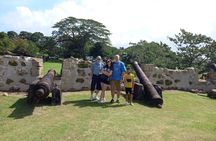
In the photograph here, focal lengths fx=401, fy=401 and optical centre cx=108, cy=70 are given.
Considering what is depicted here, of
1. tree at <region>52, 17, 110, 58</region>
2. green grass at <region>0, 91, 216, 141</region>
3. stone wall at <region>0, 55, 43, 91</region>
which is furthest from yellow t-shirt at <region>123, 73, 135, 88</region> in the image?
tree at <region>52, 17, 110, 58</region>

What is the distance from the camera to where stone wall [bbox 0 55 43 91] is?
49.8 feet

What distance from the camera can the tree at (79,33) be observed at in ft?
241

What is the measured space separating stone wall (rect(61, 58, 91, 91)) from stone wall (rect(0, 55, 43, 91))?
1073 millimetres

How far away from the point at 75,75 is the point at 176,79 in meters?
5.53

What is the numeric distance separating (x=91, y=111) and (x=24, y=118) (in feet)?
6.97

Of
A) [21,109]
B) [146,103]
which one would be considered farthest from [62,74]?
[21,109]

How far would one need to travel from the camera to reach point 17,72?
15.4m

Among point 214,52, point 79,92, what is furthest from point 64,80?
point 214,52

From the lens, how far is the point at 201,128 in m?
11.1

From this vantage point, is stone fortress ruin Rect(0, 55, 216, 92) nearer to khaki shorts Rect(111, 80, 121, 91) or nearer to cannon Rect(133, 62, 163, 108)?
cannon Rect(133, 62, 163, 108)

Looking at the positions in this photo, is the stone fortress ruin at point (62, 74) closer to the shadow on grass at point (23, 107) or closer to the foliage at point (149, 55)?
the shadow on grass at point (23, 107)

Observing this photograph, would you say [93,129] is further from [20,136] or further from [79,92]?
[79,92]

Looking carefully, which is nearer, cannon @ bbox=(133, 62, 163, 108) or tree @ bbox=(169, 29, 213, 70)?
cannon @ bbox=(133, 62, 163, 108)

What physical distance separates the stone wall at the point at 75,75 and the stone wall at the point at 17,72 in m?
1.07
